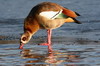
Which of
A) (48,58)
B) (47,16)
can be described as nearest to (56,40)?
(47,16)

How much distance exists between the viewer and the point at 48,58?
27.6ft

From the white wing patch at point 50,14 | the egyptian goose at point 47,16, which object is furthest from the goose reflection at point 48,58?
the white wing patch at point 50,14

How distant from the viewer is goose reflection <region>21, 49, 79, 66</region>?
789 centimetres

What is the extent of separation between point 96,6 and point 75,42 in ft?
15.6

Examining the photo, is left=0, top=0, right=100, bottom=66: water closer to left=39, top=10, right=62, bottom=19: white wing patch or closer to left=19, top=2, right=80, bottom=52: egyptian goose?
left=19, top=2, right=80, bottom=52: egyptian goose

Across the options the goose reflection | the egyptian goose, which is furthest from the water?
the egyptian goose

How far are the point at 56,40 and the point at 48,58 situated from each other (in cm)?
224

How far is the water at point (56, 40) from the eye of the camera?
Result: 807 cm

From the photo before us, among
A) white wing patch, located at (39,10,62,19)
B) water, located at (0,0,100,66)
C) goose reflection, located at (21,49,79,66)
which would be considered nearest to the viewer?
goose reflection, located at (21,49,79,66)

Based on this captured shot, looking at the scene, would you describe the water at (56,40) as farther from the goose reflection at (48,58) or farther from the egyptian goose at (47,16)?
the egyptian goose at (47,16)

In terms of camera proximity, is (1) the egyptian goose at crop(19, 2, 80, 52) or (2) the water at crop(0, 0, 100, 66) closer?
(2) the water at crop(0, 0, 100, 66)

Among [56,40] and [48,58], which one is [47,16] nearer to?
[56,40]

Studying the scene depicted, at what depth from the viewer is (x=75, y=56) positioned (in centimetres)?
846

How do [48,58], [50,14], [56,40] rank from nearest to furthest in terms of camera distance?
[48,58] → [50,14] → [56,40]
